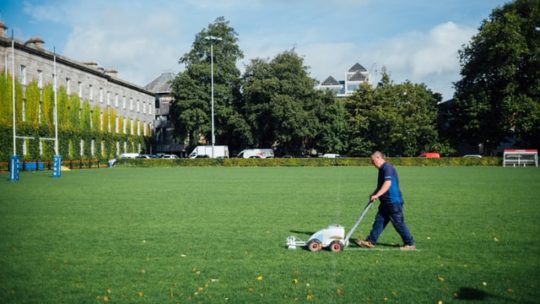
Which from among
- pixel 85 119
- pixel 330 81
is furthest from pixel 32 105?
pixel 330 81

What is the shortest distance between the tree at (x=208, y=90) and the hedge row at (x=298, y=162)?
428 inches

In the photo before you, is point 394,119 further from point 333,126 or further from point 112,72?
point 112,72

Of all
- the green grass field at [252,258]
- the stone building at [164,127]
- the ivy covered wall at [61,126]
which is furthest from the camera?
the stone building at [164,127]

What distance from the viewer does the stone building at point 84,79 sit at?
4656cm

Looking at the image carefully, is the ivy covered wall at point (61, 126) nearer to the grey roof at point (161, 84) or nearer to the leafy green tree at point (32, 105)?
the leafy green tree at point (32, 105)

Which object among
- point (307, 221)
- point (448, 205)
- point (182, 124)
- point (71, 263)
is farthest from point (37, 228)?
point (182, 124)

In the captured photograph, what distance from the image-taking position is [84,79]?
60.4m

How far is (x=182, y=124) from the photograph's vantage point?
6656 centimetres

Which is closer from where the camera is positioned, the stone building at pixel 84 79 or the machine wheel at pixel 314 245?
the machine wheel at pixel 314 245

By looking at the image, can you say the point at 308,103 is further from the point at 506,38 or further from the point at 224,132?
the point at 506,38

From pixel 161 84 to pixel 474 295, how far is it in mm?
92720

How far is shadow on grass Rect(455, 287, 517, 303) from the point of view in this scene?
5.54m

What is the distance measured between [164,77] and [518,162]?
6876cm

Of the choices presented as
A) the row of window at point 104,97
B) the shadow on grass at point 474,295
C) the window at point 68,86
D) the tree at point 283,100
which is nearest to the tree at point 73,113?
the window at point 68,86
